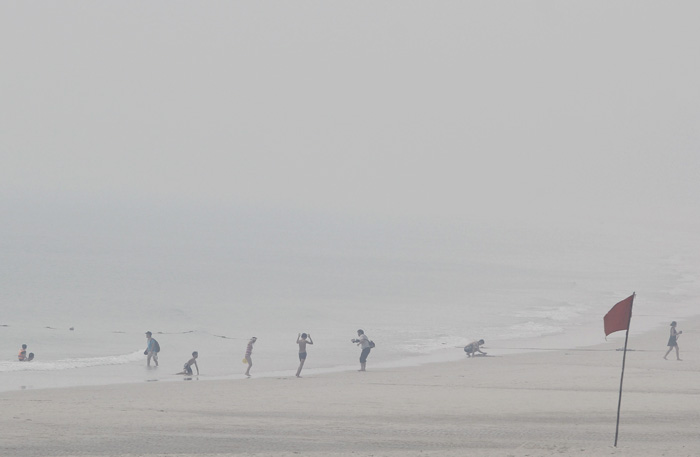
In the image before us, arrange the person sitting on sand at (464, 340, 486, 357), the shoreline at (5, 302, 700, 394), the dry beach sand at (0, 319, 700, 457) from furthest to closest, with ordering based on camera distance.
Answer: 1. the person sitting on sand at (464, 340, 486, 357)
2. the shoreline at (5, 302, 700, 394)
3. the dry beach sand at (0, 319, 700, 457)

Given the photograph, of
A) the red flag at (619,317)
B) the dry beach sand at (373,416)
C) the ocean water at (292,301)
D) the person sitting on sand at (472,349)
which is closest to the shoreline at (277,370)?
the ocean water at (292,301)

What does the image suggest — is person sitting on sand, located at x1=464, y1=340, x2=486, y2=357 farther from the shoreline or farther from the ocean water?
the ocean water

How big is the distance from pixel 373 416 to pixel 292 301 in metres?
37.6

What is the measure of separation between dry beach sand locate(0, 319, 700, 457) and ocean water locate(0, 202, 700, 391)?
16.0 feet

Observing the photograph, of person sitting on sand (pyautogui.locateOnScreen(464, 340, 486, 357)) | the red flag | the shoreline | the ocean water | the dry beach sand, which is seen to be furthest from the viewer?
the ocean water

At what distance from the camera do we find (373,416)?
16.8 m

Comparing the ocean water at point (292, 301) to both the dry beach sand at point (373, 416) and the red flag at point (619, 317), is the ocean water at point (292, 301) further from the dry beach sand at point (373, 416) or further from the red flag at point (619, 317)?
the red flag at point (619, 317)

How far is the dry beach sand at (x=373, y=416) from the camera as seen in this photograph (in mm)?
13758

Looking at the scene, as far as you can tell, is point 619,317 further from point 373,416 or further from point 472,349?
point 472,349

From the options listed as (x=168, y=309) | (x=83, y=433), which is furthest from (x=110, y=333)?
(x=83, y=433)

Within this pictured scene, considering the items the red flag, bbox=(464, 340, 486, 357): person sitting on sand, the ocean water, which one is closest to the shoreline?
the ocean water

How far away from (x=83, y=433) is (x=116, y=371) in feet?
41.9

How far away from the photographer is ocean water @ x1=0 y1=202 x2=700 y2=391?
3150 centimetres

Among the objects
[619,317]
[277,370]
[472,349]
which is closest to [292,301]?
[472,349]
